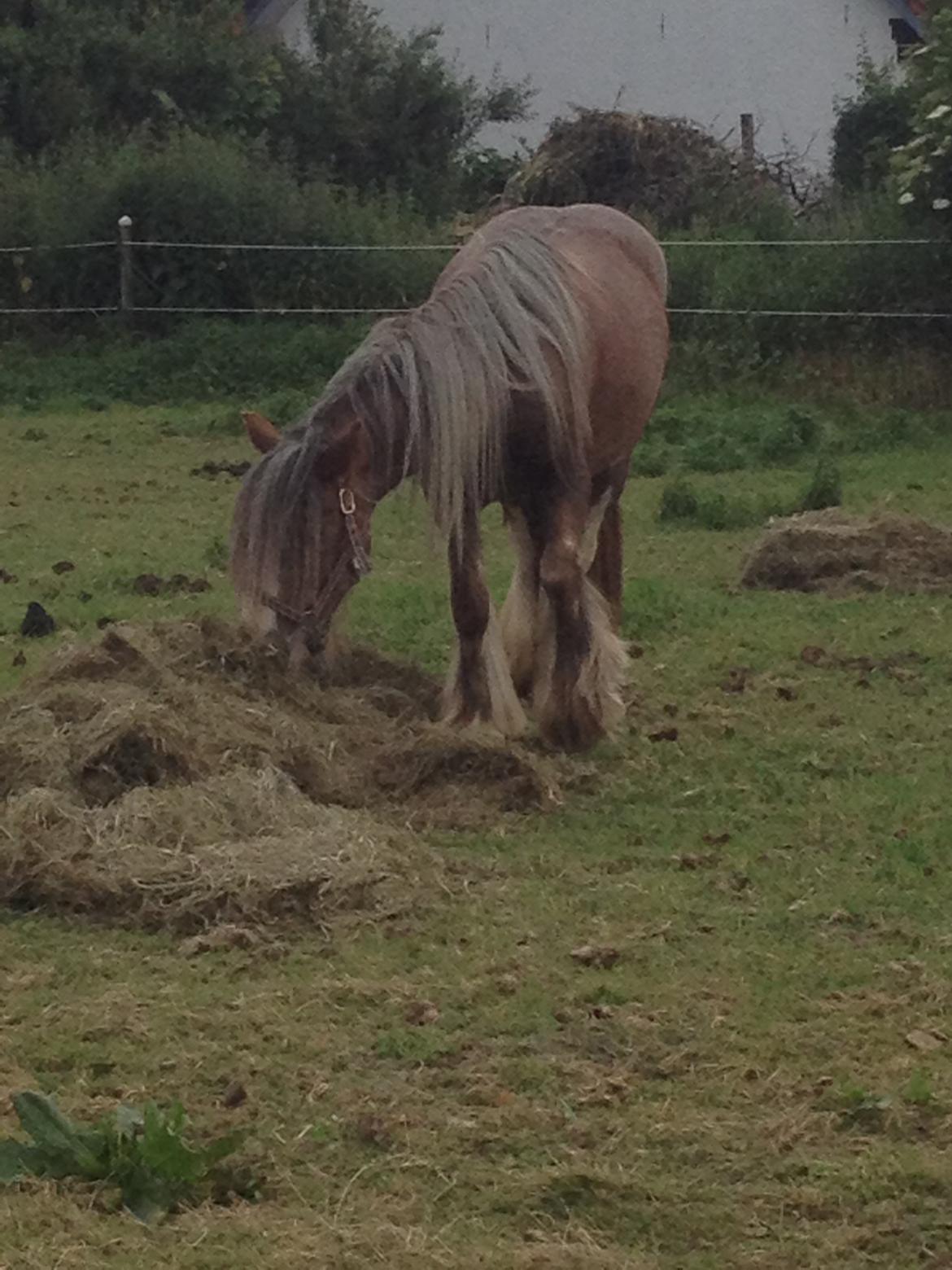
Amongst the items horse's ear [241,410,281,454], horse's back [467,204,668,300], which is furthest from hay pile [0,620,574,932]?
horse's back [467,204,668,300]

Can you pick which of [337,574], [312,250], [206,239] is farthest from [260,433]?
[206,239]

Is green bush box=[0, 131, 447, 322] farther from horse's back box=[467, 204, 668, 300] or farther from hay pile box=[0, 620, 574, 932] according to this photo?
hay pile box=[0, 620, 574, 932]

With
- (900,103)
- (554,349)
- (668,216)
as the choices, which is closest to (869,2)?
(900,103)

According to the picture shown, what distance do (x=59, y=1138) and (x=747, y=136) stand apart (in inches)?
813

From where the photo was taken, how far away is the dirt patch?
8203 millimetres

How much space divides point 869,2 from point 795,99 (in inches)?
69.1

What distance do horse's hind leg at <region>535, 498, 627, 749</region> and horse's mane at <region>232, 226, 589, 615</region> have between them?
22cm

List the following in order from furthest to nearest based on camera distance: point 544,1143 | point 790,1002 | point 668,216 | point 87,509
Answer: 1. point 668,216
2. point 87,509
3. point 790,1002
4. point 544,1143

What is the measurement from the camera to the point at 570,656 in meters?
6.05

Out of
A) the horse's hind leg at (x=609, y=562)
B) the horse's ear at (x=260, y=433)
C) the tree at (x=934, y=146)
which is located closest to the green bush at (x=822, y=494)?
the horse's hind leg at (x=609, y=562)

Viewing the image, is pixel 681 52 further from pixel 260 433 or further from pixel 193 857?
pixel 193 857

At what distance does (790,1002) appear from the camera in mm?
3990

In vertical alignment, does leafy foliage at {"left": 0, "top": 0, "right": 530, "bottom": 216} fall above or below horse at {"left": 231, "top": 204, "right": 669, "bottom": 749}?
above

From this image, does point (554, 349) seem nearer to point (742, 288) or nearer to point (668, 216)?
point (742, 288)
